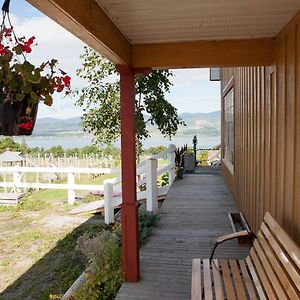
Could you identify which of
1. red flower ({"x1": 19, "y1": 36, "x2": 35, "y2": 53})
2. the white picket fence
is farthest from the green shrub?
red flower ({"x1": 19, "y1": 36, "x2": 35, "y2": 53})

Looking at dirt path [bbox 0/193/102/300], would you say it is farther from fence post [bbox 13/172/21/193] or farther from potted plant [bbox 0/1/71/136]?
potted plant [bbox 0/1/71/136]

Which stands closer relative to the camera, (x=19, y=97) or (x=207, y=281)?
(x=19, y=97)

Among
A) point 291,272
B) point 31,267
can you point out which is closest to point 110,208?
point 31,267

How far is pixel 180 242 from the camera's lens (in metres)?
4.85

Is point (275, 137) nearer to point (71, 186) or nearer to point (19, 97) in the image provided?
point (19, 97)

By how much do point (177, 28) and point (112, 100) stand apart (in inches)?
237

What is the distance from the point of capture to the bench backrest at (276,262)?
81.5 inches

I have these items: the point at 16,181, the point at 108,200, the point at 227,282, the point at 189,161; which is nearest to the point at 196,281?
the point at 227,282

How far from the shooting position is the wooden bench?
2145mm

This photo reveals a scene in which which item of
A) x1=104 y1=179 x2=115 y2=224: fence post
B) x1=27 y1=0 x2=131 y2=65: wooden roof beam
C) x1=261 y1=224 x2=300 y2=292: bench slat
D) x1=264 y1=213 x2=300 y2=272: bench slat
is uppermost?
x1=27 y1=0 x2=131 y2=65: wooden roof beam

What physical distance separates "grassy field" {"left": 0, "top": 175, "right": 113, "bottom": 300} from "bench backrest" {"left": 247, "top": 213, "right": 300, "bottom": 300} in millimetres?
2187

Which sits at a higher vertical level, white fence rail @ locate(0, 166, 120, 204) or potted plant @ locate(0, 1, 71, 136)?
potted plant @ locate(0, 1, 71, 136)

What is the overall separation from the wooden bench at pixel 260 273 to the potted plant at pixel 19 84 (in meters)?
1.63

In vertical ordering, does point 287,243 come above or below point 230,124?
below
